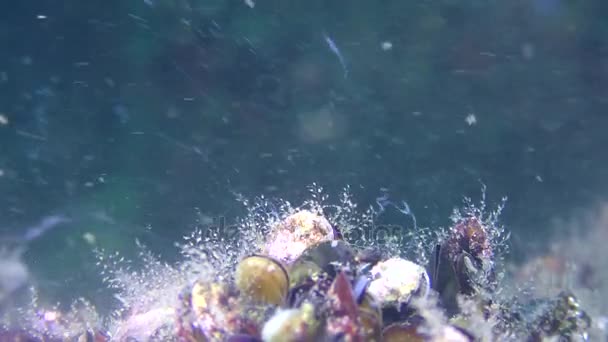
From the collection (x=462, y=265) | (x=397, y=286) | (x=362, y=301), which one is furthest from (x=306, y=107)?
(x=362, y=301)

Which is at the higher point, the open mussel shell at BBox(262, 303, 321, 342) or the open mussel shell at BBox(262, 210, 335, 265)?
the open mussel shell at BBox(262, 303, 321, 342)

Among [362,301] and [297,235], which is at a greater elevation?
[362,301]

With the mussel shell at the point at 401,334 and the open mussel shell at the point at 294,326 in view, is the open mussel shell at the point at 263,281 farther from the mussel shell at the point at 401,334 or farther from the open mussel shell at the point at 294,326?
the mussel shell at the point at 401,334

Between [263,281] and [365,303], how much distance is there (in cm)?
67

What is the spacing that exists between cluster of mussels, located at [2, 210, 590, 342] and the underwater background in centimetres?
217

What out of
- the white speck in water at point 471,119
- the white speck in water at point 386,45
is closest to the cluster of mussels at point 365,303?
the white speck in water at point 471,119

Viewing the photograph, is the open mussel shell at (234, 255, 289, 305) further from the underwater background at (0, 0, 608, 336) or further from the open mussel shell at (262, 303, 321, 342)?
the underwater background at (0, 0, 608, 336)

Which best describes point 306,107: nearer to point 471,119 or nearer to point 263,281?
point 471,119

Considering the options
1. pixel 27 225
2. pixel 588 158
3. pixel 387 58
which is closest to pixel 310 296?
pixel 387 58

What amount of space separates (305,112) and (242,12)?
1539 millimetres

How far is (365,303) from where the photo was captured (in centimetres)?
282

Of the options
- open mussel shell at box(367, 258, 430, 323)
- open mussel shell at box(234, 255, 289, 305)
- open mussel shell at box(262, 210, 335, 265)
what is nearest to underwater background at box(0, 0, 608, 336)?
open mussel shell at box(262, 210, 335, 265)

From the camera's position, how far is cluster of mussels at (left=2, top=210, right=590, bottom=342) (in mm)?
2656

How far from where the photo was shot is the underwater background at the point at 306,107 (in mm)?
5480
